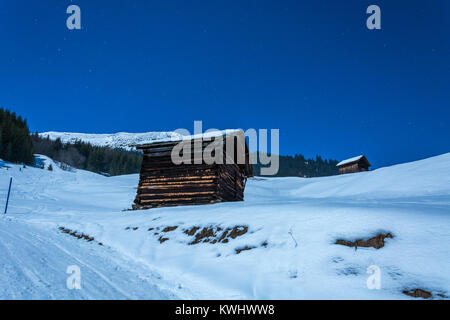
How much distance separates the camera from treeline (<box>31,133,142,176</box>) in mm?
64062

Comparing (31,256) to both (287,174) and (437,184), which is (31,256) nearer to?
(437,184)

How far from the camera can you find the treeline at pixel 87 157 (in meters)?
64.1

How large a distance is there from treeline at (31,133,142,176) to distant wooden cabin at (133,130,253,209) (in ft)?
184

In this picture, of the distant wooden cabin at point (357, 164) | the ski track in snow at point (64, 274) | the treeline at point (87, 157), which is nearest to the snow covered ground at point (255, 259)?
the ski track in snow at point (64, 274)

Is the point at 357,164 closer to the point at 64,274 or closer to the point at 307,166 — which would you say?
the point at 64,274

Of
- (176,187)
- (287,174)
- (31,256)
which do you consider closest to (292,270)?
(31,256)

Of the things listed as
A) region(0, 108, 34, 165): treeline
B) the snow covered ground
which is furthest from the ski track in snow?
region(0, 108, 34, 165): treeline

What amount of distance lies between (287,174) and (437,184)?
8836 centimetres

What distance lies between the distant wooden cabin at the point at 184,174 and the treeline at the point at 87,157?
56.2 metres

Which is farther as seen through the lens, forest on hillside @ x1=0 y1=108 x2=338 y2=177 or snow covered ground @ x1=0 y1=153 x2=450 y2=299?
forest on hillside @ x1=0 y1=108 x2=338 y2=177

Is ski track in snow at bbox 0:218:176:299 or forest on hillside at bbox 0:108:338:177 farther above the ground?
forest on hillside at bbox 0:108:338:177

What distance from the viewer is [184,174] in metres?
14.5

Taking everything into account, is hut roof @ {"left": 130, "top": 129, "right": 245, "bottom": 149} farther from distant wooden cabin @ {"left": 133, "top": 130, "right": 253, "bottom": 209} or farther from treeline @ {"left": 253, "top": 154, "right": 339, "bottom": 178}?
treeline @ {"left": 253, "top": 154, "right": 339, "bottom": 178}
